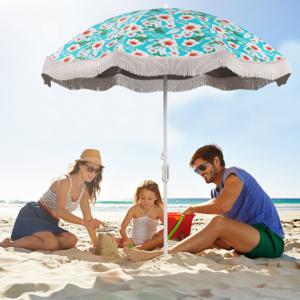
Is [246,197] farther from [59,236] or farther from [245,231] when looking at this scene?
[59,236]

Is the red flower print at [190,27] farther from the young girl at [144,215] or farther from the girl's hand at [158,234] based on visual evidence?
the girl's hand at [158,234]

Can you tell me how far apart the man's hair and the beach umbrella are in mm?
296

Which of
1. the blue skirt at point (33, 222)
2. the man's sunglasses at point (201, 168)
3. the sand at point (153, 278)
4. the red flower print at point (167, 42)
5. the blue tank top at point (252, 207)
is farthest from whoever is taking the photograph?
the blue skirt at point (33, 222)

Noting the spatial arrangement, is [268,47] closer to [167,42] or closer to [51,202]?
[167,42]

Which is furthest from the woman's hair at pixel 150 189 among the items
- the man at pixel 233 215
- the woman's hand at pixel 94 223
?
the man at pixel 233 215

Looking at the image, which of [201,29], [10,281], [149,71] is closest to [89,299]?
[10,281]

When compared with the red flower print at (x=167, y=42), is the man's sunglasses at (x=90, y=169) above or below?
below

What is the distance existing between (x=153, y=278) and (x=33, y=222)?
224 cm

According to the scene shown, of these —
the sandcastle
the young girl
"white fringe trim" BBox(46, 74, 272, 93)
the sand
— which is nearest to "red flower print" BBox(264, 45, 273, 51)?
"white fringe trim" BBox(46, 74, 272, 93)

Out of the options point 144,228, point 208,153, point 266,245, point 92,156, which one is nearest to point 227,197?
point 208,153

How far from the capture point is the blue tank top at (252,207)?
389 cm

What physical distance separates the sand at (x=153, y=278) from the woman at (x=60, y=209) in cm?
64

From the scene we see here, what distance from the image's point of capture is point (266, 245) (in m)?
3.97

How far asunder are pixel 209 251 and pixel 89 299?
216cm
